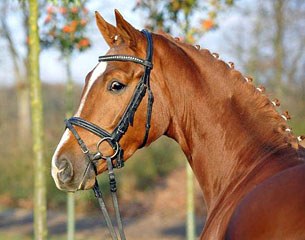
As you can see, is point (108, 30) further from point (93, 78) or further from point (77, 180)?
point (77, 180)

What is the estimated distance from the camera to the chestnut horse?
3.81m

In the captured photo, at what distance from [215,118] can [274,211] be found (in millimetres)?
1229

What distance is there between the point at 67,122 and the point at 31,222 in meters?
12.6

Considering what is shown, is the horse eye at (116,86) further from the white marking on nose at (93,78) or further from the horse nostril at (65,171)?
the horse nostril at (65,171)

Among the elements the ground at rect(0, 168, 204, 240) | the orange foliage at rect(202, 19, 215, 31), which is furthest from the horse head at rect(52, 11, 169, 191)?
the ground at rect(0, 168, 204, 240)

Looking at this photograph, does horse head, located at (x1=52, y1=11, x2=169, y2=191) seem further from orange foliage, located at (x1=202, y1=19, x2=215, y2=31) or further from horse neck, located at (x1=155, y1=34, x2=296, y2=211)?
orange foliage, located at (x1=202, y1=19, x2=215, y2=31)

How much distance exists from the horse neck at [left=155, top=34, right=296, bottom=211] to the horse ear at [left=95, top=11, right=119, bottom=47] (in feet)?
0.94

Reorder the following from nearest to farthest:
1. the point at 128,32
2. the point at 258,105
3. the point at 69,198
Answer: the point at 258,105 → the point at 128,32 → the point at 69,198

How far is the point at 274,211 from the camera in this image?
9.68 feet

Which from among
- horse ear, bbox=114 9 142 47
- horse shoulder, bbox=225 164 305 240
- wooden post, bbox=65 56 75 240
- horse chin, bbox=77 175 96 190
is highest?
wooden post, bbox=65 56 75 240

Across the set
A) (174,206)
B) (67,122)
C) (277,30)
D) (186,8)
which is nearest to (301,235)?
(67,122)

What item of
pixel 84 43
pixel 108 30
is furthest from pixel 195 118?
pixel 84 43

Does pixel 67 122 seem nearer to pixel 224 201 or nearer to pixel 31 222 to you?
pixel 224 201

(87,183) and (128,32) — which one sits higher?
(128,32)
